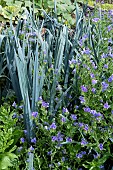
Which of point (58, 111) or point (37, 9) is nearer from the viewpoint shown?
point (58, 111)

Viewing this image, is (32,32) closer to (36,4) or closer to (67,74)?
(67,74)

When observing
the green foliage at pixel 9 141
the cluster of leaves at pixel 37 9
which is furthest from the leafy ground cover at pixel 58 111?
the cluster of leaves at pixel 37 9

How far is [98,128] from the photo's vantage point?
6.61 ft

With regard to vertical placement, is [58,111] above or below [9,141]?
above

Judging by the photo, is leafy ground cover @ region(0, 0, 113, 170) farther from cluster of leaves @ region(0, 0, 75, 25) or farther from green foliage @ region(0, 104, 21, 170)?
cluster of leaves @ region(0, 0, 75, 25)

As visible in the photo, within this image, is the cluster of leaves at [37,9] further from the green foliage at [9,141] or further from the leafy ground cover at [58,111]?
the green foliage at [9,141]

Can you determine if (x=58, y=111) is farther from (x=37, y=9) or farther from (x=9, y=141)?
(x=37, y=9)

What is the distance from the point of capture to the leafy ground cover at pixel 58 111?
1965 millimetres

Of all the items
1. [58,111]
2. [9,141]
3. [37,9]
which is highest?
[37,9]

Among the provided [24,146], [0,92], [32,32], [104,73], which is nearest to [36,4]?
[32,32]

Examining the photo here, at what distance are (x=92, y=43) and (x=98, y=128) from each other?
89 centimetres

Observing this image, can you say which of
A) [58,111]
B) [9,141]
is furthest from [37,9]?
[9,141]

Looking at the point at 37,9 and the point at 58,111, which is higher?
the point at 37,9

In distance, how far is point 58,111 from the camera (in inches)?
85.3
